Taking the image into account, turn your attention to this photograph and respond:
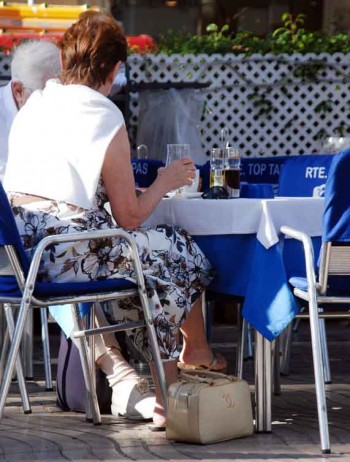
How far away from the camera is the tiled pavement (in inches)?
175

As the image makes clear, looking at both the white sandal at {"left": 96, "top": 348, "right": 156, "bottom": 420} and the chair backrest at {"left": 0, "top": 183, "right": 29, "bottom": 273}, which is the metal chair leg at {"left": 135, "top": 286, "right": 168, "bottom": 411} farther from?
the chair backrest at {"left": 0, "top": 183, "right": 29, "bottom": 273}

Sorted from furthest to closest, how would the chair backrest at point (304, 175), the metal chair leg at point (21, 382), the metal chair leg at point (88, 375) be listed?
the chair backrest at point (304, 175), the metal chair leg at point (21, 382), the metal chair leg at point (88, 375)

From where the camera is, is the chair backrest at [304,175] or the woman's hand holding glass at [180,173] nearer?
the woman's hand holding glass at [180,173]

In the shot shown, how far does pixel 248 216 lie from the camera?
4781 mm

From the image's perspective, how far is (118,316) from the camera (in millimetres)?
5059

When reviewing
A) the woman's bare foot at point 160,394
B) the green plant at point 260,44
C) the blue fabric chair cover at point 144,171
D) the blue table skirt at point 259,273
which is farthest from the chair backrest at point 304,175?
the green plant at point 260,44

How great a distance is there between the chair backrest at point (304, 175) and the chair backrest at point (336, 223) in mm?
1417

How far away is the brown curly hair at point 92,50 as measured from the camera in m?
4.89

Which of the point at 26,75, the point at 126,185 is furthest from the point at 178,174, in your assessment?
the point at 26,75

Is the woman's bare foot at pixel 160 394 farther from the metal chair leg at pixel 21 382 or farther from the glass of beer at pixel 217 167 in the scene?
the glass of beer at pixel 217 167

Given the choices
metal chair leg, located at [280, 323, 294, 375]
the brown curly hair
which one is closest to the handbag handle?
the brown curly hair

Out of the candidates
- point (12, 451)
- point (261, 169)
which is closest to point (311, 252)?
point (12, 451)

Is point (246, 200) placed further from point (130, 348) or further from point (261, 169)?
point (261, 169)

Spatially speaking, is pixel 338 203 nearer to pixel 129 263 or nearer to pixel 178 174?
pixel 178 174
